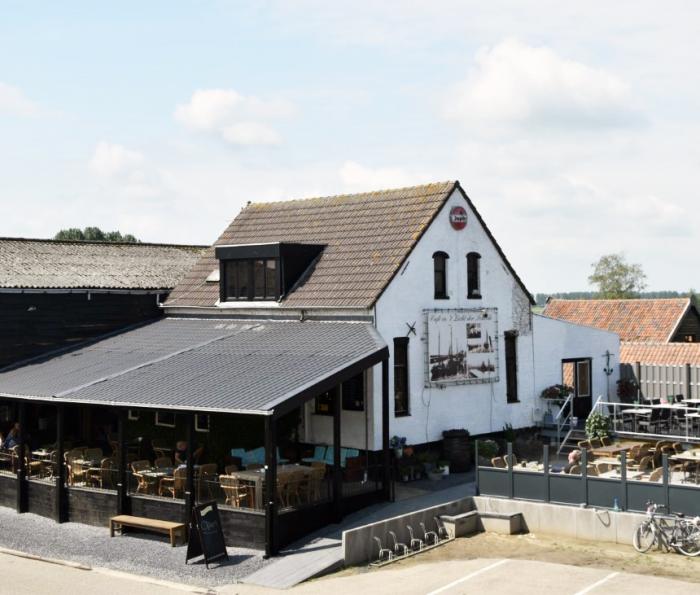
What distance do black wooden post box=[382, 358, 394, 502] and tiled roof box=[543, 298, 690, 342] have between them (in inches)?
978

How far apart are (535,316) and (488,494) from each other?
362 inches

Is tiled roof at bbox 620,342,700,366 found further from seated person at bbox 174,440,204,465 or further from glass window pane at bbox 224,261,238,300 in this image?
seated person at bbox 174,440,204,465

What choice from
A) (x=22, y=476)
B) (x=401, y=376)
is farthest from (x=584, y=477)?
(x=22, y=476)

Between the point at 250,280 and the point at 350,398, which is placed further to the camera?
the point at 250,280

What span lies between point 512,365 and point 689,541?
427 inches

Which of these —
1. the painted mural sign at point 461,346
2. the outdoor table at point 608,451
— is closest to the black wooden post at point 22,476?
the painted mural sign at point 461,346

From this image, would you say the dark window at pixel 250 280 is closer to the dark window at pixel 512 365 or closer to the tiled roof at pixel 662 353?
the dark window at pixel 512 365

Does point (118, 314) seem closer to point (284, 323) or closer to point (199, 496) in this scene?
point (284, 323)

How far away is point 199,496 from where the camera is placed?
23203 millimetres

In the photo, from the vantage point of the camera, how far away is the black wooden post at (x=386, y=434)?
24.4 meters

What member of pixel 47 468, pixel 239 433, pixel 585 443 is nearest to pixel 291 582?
pixel 239 433

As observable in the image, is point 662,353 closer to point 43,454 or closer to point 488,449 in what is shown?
point 488,449

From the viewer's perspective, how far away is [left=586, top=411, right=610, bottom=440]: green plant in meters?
29.2

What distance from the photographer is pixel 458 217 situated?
2902cm
